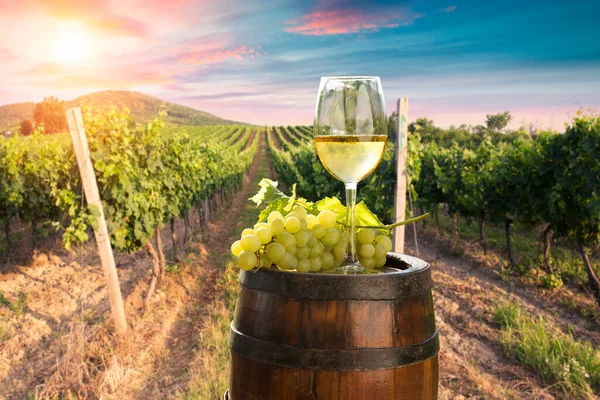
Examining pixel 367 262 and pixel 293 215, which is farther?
pixel 367 262

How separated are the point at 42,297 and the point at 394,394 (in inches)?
313

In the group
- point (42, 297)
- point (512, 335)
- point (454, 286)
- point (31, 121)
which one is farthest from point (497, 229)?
point (31, 121)

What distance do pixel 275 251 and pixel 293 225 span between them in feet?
0.30

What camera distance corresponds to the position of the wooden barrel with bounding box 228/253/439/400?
1434mm

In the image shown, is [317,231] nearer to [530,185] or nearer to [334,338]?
[334,338]

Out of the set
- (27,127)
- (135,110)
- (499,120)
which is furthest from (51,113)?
(499,120)

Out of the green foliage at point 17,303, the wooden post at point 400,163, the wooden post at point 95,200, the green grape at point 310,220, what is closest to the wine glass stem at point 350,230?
the green grape at point 310,220

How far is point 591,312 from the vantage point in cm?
731

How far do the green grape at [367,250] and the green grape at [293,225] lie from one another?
235 mm

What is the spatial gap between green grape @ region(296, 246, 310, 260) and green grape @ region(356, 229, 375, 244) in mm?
192

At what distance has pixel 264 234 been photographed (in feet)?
4.71

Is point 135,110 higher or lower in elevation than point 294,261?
higher

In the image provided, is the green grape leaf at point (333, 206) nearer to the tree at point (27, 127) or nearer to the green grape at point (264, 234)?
the green grape at point (264, 234)

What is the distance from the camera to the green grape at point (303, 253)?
1473 millimetres
